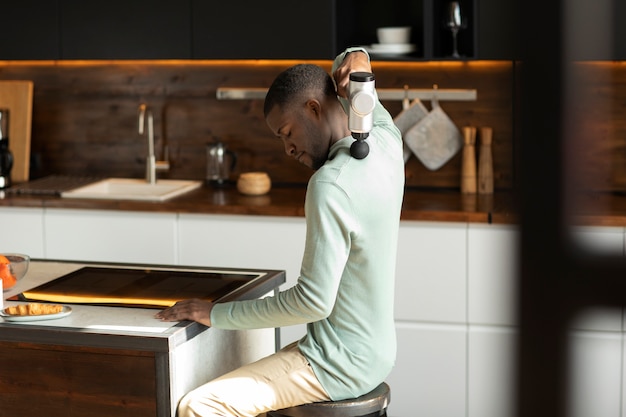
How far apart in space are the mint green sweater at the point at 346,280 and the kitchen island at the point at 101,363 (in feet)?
0.48

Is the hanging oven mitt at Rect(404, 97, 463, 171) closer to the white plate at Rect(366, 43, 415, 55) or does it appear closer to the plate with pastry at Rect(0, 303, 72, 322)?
the white plate at Rect(366, 43, 415, 55)

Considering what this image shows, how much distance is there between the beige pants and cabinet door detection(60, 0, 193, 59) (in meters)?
2.28

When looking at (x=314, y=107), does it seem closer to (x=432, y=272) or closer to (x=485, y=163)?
(x=432, y=272)

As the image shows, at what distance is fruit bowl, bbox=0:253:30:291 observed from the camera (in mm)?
2400

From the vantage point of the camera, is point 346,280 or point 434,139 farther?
point 434,139

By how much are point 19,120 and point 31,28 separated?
481mm

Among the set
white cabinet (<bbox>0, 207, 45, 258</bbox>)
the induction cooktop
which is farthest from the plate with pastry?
white cabinet (<bbox>0, 207, 45, 258</bbox>)

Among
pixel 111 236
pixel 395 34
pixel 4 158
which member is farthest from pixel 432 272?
pixel 4 158

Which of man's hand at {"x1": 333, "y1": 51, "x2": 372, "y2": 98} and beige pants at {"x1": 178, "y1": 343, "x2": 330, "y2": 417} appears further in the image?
man's hand at {"x1": 333, "y1": 51, "x2": 372, "y2": 98}

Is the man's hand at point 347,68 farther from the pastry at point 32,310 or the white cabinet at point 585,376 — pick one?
the white cabinet at point 585,376

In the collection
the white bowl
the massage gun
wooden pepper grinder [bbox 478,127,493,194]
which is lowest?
wooden pepper grinder [bbox 478,127,493,194]

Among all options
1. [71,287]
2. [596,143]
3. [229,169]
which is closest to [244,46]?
[229,169]

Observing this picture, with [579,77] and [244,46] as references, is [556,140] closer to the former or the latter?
[579,77]

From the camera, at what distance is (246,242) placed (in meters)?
3.78
